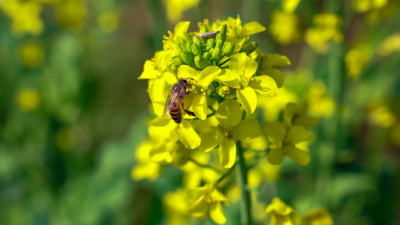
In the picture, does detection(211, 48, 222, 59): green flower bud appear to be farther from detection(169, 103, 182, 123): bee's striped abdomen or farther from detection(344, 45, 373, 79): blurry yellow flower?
detection(344, 45, 373, 79): blurry yellow flower

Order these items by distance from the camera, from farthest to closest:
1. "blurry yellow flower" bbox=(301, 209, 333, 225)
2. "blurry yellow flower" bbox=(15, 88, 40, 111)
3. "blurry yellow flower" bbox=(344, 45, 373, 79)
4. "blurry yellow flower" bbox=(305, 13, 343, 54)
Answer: "blurry yellow flower" bbox=(15, 88, 40, 111), "blurry yellow flower" bbox=(344, 45, 373, 79), "blurry yellow flower" bbox=(305, 13, 343, 54), "blurry yellow flower" bbox=(301, 209, 333, 225)

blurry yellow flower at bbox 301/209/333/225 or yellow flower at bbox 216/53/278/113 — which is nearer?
yellow flower at bbox 216/53/278/113

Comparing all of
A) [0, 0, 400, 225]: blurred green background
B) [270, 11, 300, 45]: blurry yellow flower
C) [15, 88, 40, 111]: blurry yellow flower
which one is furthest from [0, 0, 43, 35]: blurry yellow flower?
[270, 11, 300, 45]: blurry yellow flower

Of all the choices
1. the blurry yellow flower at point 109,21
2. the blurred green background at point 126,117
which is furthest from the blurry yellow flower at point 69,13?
the blurry yellow flower at point 109,21

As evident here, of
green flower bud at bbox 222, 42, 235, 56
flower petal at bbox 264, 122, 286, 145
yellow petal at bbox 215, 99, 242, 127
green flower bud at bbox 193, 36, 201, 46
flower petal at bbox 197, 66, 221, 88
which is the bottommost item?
flower petal at bbox 264, 122, 286, 145

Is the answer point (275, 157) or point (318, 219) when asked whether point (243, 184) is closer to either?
point (275, 157)

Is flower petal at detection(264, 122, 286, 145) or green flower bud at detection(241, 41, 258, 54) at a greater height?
green flower bud at detection(241, 41, 258, 54)

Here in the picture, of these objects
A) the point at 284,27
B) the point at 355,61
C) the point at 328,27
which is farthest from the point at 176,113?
the point at 284,27

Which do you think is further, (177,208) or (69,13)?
(69,13)
